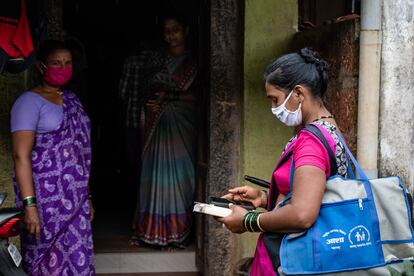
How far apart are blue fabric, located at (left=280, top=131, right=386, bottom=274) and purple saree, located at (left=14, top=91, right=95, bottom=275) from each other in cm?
195

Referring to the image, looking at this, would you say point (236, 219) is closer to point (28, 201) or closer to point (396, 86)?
point (396, 86)

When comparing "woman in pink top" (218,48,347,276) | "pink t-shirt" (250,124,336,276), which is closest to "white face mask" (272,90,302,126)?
"woman in pink top" (218,48,347,276)

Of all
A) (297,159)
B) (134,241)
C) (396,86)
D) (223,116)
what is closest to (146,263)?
(134,241)

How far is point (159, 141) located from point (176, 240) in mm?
867

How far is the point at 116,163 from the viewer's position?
825 centimetres

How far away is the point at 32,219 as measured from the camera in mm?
3764

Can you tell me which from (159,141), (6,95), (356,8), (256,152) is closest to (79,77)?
(159,141)

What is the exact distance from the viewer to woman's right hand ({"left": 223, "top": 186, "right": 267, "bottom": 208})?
3025 mm

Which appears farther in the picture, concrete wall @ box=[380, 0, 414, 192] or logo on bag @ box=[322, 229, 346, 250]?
concrete wall @ box=[380, 0, 414, 192]

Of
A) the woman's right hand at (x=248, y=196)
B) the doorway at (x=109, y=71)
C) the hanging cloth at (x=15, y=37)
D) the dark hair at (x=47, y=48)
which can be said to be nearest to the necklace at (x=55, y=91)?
the dark hair at (x=47, y=48)

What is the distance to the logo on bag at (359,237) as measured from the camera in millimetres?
2371

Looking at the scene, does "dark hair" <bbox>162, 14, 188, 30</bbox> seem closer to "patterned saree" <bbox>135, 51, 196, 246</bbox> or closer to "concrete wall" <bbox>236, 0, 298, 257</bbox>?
"patterned saree" <bbox>135, 51, 196, 246</bbox>

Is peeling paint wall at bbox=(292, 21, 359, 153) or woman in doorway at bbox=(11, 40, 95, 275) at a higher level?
peeling paint wall at bbox=(292, 21, 359, 153)

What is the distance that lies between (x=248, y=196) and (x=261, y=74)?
1842mm
